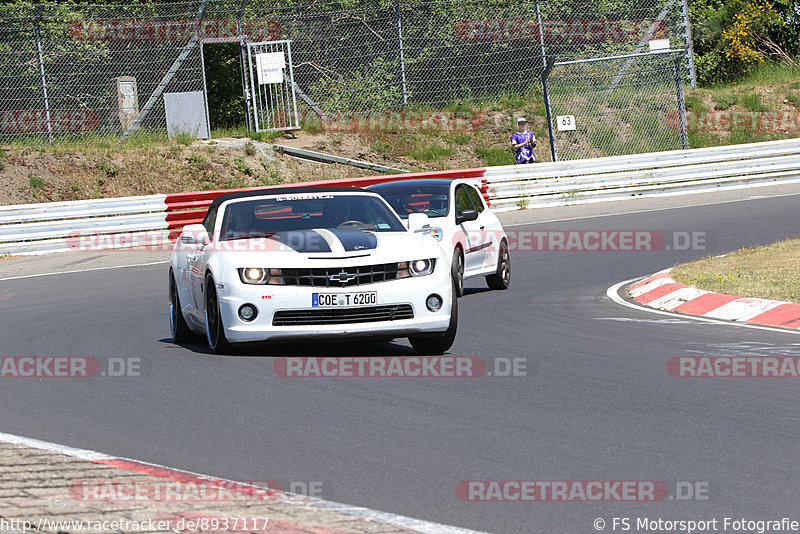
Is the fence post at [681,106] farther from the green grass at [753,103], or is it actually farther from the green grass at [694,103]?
the green grass at [753,103]

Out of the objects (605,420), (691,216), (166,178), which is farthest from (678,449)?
(166,178)

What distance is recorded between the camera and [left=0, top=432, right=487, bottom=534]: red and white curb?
16.0ft

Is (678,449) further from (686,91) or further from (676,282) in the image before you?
(686,91)

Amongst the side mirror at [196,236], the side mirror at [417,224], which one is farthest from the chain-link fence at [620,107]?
the side mirror at [196,236]

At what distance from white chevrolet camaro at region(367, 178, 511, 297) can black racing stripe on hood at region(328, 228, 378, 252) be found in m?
3.85

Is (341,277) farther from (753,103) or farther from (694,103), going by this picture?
(753,103)

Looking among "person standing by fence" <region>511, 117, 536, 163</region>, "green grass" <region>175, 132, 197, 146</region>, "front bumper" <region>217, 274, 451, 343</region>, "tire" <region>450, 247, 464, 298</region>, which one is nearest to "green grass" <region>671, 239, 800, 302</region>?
"tire" <region>450, 247, 464, 298</region>

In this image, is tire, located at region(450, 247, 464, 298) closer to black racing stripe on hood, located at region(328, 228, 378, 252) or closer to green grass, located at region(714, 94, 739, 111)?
black racing stripe on hood, located at region(328, 228, 378, 252)

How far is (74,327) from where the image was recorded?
12.3m

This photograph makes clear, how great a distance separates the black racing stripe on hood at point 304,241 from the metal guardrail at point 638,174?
1527 cm
